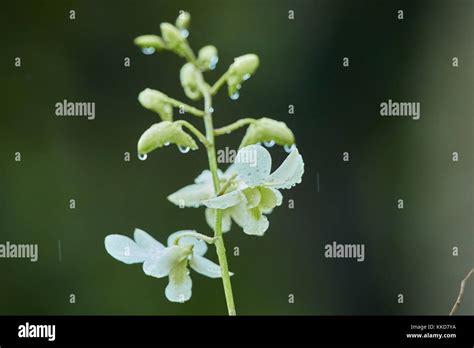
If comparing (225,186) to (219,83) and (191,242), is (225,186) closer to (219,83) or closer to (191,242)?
(191,242)

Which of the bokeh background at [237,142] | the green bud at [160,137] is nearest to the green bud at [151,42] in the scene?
the green bud at [160,137]

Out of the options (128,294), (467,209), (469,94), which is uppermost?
(469,94)

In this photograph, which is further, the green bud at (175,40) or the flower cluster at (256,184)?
the green bud at (175,40)

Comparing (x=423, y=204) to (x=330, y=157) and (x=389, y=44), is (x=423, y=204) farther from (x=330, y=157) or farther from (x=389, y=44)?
(x=389, y=44)

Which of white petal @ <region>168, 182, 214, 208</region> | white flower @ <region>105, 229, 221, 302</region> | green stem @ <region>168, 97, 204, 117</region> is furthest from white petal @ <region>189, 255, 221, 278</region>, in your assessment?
green stem @ <region>168, 97, 204, 117</region>

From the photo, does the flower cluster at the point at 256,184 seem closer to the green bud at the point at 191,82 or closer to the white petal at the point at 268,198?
the white petal at the point at 268,198

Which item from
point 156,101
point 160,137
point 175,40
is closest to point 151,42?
point 175,40
